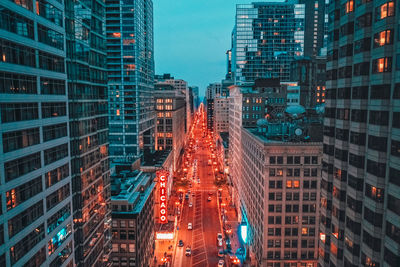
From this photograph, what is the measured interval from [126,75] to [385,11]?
101 m

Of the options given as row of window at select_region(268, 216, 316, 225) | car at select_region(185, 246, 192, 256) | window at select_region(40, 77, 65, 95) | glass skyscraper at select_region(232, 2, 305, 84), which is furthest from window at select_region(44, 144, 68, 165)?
glass skyscraper at select_region(232, 2, 305, 84)

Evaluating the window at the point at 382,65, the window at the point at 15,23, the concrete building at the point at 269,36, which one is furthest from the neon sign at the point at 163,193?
the concrete building at the point at 269,36

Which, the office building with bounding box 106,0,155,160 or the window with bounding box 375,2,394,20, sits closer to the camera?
the window with bounding box 375,2,394,20

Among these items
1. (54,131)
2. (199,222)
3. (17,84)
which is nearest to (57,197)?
(54,131)

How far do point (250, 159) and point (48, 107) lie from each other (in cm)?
6060

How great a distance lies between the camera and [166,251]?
281 ft

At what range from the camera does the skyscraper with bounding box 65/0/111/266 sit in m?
43.4

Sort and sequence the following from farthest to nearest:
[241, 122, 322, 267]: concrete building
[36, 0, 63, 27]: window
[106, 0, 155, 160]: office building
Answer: [106, 0, 155, 160]: office building < [241, 122, 322, 267]: concrete building < [36, 0, 63, 27]: window

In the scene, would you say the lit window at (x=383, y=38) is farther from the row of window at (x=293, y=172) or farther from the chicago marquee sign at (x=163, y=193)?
the chicago marquee sign at (x=163, y=193)

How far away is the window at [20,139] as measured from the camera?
27141 millimetres

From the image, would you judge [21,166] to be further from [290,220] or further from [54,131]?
[290,220]

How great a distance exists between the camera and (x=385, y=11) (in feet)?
98.2

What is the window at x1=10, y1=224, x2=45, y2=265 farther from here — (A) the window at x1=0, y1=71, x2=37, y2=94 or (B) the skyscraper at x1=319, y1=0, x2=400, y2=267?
(B) the skyscraper at x1=319, y1=0, x2=400, y2=267

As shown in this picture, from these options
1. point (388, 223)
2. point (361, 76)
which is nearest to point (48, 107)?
point (361, 76)
